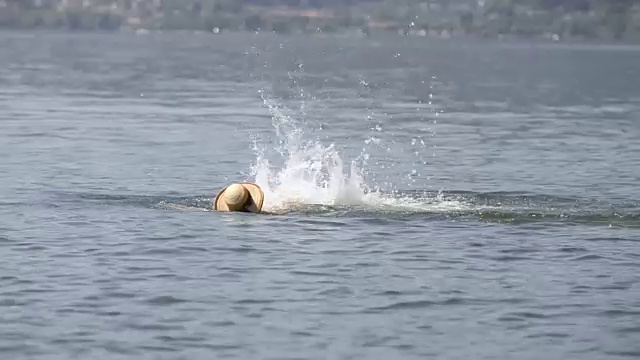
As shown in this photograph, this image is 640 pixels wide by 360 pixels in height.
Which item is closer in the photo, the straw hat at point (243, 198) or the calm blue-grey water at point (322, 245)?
the calm blue-grey water at point (322, 245)

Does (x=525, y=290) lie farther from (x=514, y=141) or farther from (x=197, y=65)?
(x=197, y=65)

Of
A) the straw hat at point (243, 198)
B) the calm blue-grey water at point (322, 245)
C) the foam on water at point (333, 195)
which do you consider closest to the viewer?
the calm blue-grey water at point (322, 245)

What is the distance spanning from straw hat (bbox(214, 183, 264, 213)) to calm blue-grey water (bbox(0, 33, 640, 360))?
0.39m

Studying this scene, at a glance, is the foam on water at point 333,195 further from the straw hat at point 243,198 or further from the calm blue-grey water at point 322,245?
the straw hat at point 243,198

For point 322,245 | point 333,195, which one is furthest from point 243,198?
point 322,245

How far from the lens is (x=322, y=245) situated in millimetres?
25750

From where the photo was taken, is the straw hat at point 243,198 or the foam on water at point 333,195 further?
the foam on water at point 333,195

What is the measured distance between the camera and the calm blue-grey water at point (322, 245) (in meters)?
19.7

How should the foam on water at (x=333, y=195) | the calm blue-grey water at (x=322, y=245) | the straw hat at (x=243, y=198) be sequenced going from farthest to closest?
the foam on water at (x=333, y=195)
the straw hat at (x=243, y=198)
the calm blue-grey water at (x=322, y=245)

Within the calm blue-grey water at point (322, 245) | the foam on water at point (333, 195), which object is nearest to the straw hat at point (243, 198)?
the calm blue-grey water at point (322, 245)

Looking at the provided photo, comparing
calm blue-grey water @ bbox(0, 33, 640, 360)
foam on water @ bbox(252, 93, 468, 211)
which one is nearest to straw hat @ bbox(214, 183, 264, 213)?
calm blue-grey water @ bbox(0, 33, 640, 360)

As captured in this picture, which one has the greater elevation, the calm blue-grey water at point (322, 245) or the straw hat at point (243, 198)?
the straw hat at point (243, 198)

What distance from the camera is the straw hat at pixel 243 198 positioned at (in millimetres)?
28703

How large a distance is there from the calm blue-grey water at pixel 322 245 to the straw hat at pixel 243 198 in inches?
15.5
